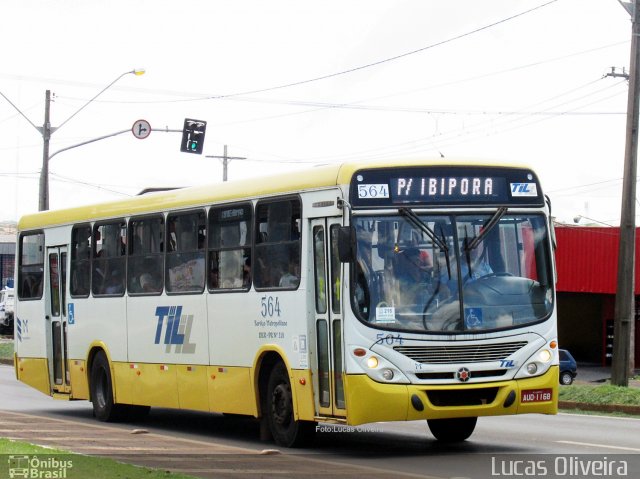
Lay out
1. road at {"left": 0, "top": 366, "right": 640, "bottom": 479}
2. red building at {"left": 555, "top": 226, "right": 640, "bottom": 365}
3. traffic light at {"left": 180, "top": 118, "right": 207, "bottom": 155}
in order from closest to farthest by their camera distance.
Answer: road at {"left": 0, "top": 366, "right": 640, "bottom": 479}
traffic light at {"left": 180, "top": 118, "right": 207, "bottom": 155}
red building at {"left": 555, "top": 226, "right": 640, "bottom": 365}

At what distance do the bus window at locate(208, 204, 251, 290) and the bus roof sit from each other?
0.22 metres

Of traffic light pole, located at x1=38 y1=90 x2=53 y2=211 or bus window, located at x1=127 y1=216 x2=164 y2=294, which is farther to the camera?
traffic light pole, located at x1=38 y1=90 x2=53 y2=211

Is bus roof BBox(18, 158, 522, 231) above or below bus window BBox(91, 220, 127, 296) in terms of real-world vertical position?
above

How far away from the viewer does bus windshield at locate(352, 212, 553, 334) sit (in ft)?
45.5

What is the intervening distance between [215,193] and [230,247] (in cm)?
96

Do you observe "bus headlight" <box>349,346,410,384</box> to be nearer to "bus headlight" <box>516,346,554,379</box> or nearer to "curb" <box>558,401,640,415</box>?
"bus headlight" <box>516,346,554,379</box>

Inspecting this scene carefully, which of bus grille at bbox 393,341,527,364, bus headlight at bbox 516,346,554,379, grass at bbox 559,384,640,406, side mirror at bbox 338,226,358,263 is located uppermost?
side mirror at bbox 338,226,358,263

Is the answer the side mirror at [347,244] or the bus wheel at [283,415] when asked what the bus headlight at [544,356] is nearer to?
the side mirror at [347,244]

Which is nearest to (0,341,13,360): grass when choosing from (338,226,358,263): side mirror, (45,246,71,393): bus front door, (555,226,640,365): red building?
(45,246,71,393): bus front door

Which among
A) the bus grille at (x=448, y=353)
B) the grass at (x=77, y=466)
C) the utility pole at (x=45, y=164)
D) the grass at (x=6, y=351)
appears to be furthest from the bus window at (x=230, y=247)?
the grass at (x=6, y=351)

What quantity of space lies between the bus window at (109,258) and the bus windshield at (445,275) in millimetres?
6778

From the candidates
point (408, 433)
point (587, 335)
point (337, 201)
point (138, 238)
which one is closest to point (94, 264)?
point (138, 238)

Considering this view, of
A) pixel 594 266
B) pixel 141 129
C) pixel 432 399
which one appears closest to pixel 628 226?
pixel 432 399

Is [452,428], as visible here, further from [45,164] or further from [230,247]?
[45,164]
